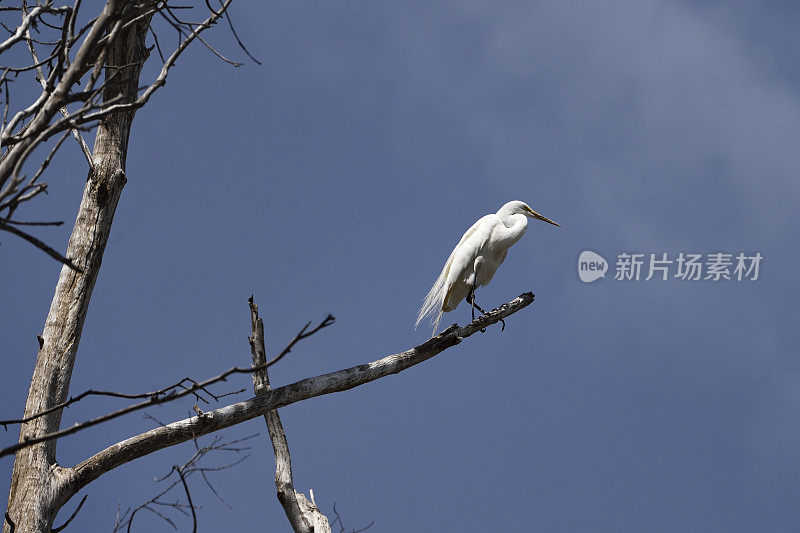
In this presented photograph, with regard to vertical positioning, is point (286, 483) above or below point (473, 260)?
below

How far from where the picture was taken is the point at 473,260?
19.7 feet

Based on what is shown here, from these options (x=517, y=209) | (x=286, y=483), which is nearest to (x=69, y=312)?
(x=286, y=483)

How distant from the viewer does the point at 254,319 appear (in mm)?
4137

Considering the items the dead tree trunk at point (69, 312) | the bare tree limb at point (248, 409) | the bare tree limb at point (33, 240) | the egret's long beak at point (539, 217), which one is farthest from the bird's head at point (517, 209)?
the bare tree limb at point (33, 240)

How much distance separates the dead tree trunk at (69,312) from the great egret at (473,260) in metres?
2.90

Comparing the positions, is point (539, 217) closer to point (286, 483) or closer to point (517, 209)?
point (517, 209)

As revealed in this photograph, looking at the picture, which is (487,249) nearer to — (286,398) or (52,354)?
(286,398)

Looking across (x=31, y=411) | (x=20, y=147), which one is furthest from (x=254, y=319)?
(x=20, y=147)

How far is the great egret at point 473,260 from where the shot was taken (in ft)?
19.6

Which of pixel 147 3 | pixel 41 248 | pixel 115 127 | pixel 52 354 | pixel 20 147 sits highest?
pixel 115 127

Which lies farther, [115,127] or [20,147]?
[115,127]

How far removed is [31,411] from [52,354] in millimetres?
244

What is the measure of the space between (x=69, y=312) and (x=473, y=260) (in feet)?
10.9

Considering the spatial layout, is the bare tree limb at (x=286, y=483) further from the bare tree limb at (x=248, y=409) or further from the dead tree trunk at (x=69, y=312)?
the dead tree trunk at (x=69, y=312)
